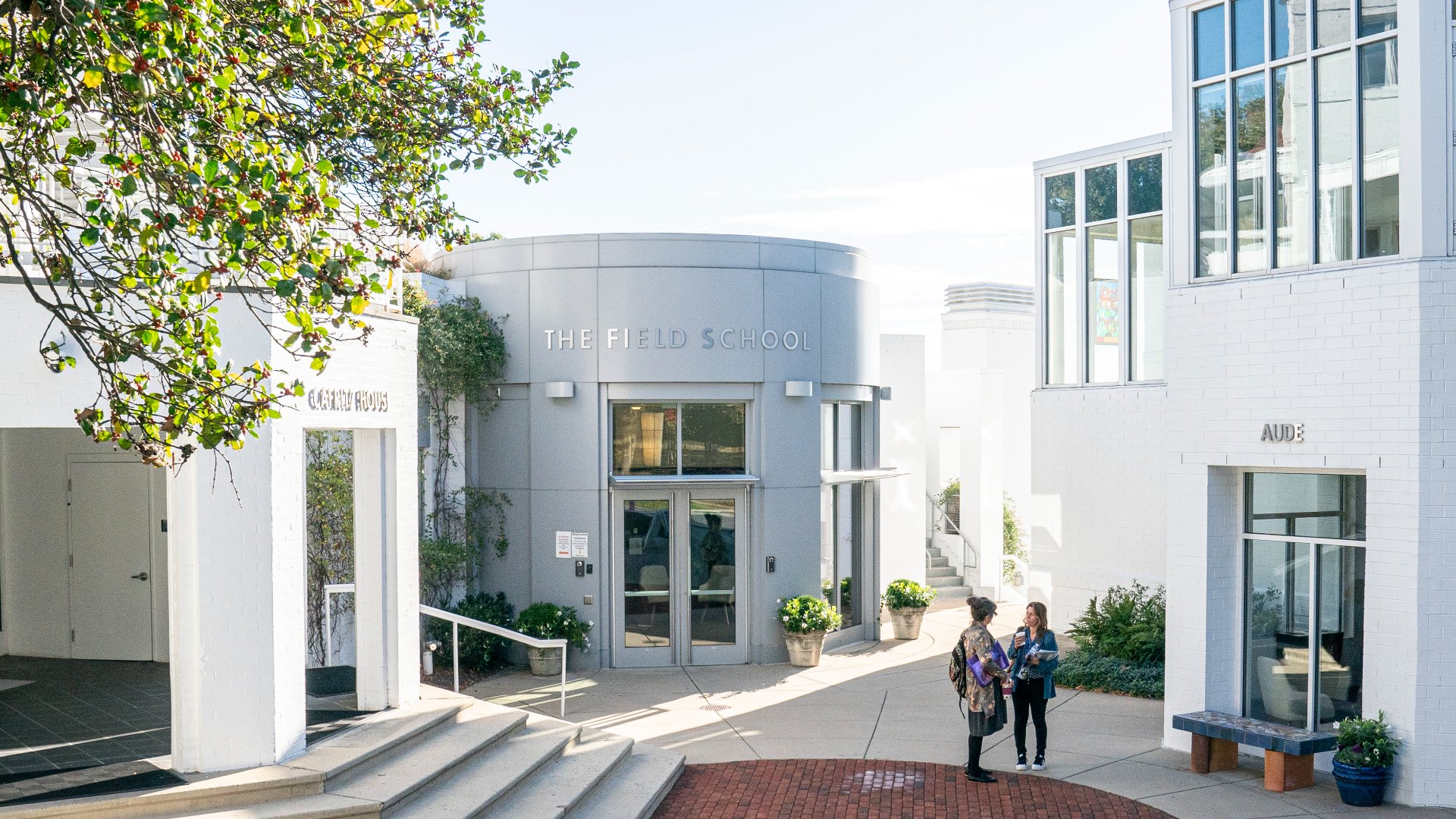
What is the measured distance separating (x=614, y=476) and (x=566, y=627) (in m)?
1.95

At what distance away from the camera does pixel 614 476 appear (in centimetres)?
1561

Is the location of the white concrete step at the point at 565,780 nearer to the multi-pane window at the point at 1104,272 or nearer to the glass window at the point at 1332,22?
the glass window at the point at 1332,22

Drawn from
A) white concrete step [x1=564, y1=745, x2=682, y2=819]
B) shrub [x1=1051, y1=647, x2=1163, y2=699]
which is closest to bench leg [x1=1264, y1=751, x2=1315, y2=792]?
shrub [x1=1051, y1=647, x2=1163, y2=699]

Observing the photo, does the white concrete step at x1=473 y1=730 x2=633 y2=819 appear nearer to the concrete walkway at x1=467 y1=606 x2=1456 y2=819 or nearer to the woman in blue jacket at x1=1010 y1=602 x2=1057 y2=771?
the concrete walkway at x1=467 y1=606 x2=1456 y2=819

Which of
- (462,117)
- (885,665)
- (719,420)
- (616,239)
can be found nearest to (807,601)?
(885,665)

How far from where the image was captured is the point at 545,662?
1490 cm

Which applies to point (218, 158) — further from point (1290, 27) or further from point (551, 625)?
point (551, 625)

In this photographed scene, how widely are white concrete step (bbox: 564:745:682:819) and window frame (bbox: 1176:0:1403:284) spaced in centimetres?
634

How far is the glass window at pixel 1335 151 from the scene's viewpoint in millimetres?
10141

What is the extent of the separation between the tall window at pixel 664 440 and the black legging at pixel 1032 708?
19.2 feet

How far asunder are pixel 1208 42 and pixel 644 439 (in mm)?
7933

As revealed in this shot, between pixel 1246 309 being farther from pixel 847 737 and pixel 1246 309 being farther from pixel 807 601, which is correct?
pixel 807 601

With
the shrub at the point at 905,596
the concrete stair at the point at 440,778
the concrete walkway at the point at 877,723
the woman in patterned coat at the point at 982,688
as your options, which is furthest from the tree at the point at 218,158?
the shrub at the point at 905,596

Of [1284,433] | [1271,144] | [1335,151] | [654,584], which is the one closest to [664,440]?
[654,584]
